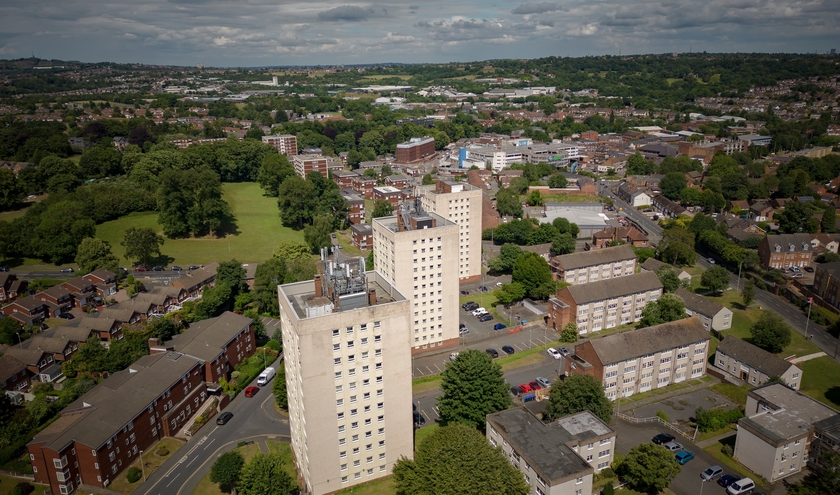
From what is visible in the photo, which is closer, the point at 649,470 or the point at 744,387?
the point at 649,470

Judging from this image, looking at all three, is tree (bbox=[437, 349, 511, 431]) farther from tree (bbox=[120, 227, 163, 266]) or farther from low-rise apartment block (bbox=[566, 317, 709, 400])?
tree (bbox=[120, 227, 163, 266])

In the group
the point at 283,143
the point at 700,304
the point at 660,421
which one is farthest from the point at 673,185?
the point at 283,143

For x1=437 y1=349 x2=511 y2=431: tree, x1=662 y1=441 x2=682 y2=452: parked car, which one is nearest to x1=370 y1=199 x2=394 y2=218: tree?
x1=437 y1=349 x2=511 y2=431: tree

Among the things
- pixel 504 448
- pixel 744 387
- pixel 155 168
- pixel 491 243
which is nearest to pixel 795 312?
pixel 744 387

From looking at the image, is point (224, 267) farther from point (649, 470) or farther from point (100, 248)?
point (649, 470)

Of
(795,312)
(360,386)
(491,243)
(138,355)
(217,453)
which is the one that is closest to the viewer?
(360,386)

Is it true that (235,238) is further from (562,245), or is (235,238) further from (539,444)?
(539,444)

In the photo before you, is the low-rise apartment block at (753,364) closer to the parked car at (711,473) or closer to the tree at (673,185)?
the parked car at (711,473)
